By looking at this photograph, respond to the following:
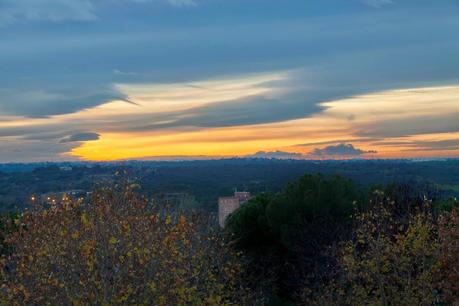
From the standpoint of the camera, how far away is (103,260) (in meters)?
8.21

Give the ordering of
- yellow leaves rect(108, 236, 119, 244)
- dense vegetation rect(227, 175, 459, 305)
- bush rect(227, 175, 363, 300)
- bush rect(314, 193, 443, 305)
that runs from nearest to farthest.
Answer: yellow leaves rect(108, 236, 119, 244) < bush rect(314, 193, 443, 305) < dense vegetation rect(227, 175, 459, 305) < bush rect(227, 175, 363, 300)

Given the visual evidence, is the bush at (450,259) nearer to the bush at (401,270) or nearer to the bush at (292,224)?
the bush at (401,270)

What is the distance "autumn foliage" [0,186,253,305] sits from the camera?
8023mm

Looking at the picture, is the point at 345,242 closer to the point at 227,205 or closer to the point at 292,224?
the point at 292,224

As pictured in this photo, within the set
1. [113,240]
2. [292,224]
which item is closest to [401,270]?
[113,240]

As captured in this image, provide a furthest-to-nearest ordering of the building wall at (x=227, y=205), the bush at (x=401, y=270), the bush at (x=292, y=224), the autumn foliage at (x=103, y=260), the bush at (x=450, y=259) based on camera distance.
→ the building wall at (x=227, y=205) < the bush at (x=292, y=224) < the bush at (x=401, y=270) < the bush at (x=450, y=259) < the autumn foliage at (x=103, y=260)

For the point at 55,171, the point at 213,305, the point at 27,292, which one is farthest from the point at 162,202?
the point at 55,171

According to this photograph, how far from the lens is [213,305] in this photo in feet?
29.2

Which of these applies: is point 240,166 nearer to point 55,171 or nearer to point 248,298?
point 55,171

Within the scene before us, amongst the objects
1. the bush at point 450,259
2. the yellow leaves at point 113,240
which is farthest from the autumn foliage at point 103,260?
the bush at point 450,259

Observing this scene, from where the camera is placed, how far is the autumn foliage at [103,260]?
26.3 ft

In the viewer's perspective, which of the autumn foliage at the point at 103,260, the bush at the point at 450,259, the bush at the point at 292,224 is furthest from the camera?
the bush at the point at 292,224

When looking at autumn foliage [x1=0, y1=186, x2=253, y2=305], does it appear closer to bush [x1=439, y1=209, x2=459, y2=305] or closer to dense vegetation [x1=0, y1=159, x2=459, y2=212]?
bush [x1=439, y1=209, x2=459, y2=305]

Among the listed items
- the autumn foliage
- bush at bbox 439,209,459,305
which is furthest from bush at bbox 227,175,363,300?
the autumn foliage
